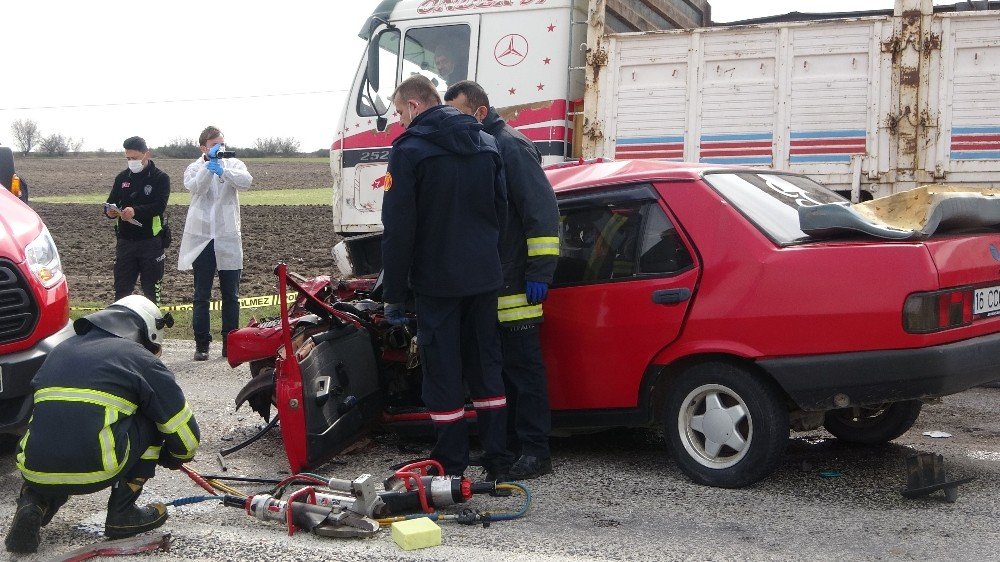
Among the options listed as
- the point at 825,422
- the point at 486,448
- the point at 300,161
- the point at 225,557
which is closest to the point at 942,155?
the point at 825,422

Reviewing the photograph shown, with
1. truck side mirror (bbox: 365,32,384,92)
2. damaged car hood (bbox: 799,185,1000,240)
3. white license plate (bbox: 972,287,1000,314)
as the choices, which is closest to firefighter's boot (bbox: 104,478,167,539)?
damaged car hood (bbox: 799,185,1000,240)

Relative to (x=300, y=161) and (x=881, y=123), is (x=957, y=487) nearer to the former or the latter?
(x=881, y=123)

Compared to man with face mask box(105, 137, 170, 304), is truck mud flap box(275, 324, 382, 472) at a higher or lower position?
lower

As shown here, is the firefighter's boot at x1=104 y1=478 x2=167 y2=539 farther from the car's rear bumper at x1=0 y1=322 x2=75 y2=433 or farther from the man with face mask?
the man with face mask

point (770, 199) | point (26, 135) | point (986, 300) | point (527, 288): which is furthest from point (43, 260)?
point (26, 135)

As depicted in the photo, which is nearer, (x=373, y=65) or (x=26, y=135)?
(x=373, y=65)

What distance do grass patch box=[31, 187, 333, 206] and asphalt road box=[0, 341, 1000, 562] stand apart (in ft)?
96.6

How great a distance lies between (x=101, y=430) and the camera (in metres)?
4.04

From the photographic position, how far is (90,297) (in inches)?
531

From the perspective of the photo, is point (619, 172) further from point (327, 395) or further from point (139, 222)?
point (139, 222)

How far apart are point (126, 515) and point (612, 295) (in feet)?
7.83

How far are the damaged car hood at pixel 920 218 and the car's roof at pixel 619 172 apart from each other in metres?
0.64

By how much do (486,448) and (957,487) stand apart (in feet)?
7.09

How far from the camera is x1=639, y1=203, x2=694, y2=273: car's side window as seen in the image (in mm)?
4875
